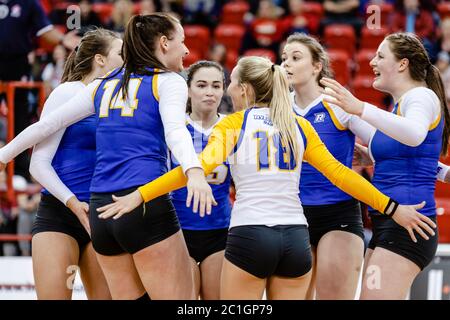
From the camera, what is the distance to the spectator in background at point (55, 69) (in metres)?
8.73

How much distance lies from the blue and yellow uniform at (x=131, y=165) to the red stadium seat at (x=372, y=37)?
25.6 feet

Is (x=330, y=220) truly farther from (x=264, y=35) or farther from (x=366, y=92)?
(x=264, y=35)

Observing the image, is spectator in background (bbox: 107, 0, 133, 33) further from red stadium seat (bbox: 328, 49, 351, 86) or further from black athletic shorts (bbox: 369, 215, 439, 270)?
black athletic shorts (bbox: 369, 215, 439, 270)

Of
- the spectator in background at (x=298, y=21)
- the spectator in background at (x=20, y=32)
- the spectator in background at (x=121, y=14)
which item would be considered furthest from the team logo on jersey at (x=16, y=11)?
the spectator in background at (x=298, y=21)

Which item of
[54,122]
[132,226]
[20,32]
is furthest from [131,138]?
[20,32]

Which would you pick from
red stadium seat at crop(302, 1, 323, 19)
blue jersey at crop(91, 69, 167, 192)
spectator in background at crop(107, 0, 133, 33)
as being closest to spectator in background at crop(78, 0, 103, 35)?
→ spectator in background at crop(107, 0, 133, 33)

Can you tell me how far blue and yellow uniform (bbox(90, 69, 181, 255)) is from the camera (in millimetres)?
3260

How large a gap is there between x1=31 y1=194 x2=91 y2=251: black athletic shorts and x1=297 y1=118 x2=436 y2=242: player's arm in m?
1.32

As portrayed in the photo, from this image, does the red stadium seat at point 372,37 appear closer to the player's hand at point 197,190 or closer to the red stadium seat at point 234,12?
the red stadium seat at point 234,12

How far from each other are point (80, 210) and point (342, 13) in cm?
808

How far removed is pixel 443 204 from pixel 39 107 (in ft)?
14.6

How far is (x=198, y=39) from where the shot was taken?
1131 centimetres
